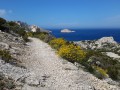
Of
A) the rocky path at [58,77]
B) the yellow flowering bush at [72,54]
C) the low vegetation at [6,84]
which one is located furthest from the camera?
the yellow flowering bush at [72,54]

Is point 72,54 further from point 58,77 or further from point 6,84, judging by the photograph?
point 6,84

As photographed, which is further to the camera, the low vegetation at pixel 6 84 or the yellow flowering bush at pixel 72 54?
the yellow flowering bush at pixel 72 54

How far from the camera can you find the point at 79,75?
1642 centimetres

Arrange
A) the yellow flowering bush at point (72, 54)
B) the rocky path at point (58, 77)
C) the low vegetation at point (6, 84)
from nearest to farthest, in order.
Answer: the low vegetation at point (6, 84)
the rocky path at point (58, 77)
the yellow flowering bush at point (72, 54)

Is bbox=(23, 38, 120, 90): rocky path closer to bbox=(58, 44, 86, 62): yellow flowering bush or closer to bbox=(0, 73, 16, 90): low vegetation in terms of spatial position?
→ bbox=(0, 73, 16, 90): low vegetation

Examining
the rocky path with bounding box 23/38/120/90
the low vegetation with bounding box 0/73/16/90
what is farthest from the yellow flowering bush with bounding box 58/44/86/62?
the low vegetation with bounding box 0/73/16/90

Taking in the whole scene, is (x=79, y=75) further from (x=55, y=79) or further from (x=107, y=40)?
(x=107, y=40)

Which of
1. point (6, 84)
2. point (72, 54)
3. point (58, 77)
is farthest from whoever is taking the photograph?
point (72, 54)

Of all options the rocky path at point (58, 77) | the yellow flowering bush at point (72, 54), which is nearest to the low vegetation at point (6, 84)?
the rocky path at point (58, 77)

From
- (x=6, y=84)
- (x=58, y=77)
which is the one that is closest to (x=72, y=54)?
(x=58, y=77)

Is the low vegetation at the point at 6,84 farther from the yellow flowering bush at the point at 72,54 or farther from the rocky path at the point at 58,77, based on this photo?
the yellow flowering bush at the point at 72,54

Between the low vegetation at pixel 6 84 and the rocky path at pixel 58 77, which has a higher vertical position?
the low vegetation at pixel 6 84

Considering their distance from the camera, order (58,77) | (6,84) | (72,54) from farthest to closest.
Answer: (72,54)
(58,77)
(6,84)

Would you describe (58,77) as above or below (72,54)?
below
